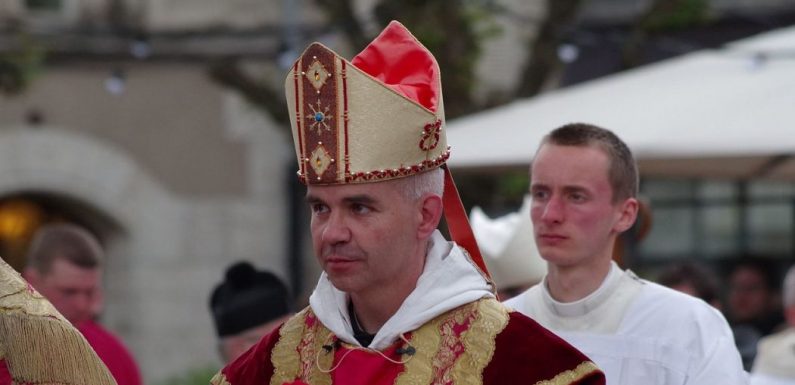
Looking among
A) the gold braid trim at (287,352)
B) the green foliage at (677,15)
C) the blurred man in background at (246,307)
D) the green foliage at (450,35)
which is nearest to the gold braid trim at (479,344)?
the gold braid trim at (287,352)

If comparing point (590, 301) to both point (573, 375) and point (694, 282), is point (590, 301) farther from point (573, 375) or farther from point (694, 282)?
point (694, 282)

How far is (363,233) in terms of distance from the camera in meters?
3.94

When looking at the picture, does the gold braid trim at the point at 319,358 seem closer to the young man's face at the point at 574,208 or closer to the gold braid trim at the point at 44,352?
the gold braid trim at the point at 44,352

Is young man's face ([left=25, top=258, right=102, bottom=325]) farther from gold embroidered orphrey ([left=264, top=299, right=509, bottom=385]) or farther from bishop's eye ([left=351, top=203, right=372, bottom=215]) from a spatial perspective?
bishop's eye ([left=351, top=203, right=372, bottom=215])

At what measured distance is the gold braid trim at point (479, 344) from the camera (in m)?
4.00

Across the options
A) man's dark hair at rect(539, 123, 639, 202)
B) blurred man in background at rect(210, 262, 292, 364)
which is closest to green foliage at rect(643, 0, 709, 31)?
blurred man in background at rect(210, 262, 292, 364)

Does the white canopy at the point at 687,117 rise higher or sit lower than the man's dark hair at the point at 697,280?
higher

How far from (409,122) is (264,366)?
2.19 feet

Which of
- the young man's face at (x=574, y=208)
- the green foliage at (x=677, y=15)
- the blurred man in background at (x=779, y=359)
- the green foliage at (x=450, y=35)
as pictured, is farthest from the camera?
the green foliage at (x=677, y=15)

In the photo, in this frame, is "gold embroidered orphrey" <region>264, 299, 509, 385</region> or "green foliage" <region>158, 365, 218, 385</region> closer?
"gold embroidered orphrey" <region>264, 299, 509, 385</region>

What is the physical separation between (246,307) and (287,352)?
224cm

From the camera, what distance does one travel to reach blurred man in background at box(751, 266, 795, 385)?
300 inches

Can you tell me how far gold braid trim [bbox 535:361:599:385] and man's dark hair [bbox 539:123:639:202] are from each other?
1.27 m

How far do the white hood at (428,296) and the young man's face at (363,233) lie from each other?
0.23 feet
